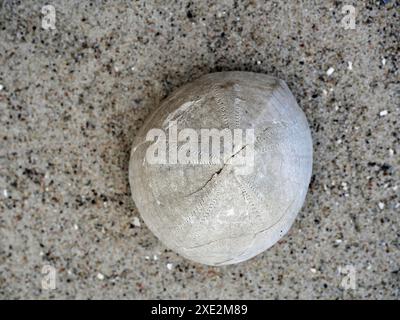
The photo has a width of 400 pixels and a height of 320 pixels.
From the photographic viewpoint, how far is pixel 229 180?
107cm

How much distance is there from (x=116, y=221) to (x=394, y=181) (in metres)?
0.93

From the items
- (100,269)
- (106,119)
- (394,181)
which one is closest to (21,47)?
(106,119)

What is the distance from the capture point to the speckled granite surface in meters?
1.46

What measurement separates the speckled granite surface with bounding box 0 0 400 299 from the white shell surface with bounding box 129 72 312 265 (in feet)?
0.68

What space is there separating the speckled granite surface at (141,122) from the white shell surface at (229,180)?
0.68ft

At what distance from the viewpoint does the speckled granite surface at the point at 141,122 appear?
1.46 meters

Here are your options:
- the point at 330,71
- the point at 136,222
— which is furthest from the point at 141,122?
the point at 330,71

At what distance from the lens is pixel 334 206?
1.51 metres

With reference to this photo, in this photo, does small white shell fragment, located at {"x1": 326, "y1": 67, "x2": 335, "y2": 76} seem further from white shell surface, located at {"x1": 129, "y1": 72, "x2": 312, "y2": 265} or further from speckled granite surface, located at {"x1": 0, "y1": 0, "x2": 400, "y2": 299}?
white shell surface, located at {"x1": 129, "y1": 72, "x2": 312, "y2": 265}
